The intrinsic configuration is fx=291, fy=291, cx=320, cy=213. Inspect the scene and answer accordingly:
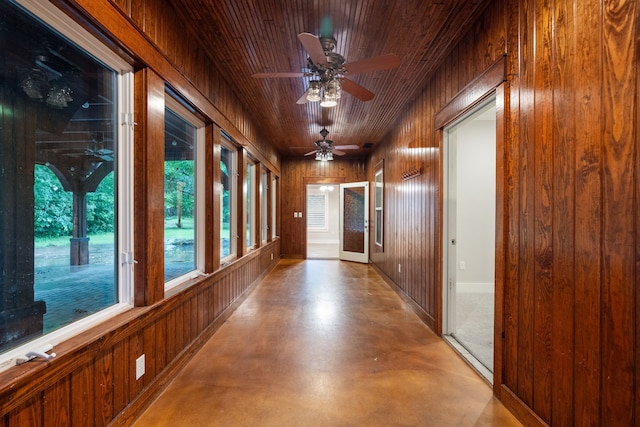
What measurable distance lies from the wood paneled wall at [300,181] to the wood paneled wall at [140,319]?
16.0ft

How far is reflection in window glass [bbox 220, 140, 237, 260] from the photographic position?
3.78 metres

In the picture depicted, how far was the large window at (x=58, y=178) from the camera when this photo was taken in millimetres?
1191

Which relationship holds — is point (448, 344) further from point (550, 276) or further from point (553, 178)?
point (553, 178)

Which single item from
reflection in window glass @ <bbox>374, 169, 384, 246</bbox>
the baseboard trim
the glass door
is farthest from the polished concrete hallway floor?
the glass door

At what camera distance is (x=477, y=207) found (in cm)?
446

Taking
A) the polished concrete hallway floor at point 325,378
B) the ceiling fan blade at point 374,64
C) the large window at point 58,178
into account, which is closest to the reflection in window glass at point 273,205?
the polished concrete hallway floor at point 325,378

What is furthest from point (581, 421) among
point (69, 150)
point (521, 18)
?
point (69, 150)

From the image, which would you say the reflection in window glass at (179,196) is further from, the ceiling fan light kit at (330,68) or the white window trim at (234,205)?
the white window trim at (234,205)

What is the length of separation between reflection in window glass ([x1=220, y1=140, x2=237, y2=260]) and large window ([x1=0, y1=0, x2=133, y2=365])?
2.01m

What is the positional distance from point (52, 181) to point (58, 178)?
0.04 metres

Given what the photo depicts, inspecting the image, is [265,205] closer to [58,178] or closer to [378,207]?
[378,207]

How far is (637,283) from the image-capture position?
3.60 feet

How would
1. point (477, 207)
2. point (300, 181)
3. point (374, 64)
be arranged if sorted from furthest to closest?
point (300, 181), point (477, 207), point (374, 64)

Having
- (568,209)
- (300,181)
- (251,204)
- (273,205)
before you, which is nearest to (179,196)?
(251,204)
